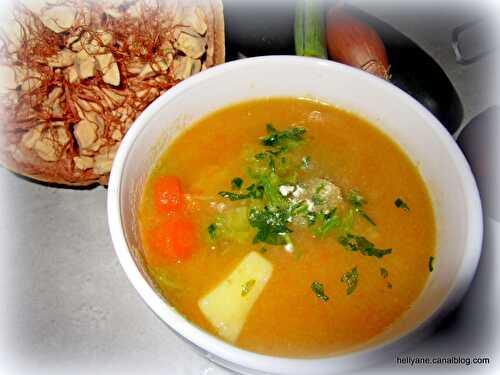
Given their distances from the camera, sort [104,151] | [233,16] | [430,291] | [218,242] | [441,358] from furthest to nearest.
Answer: [233,16] < [104,151] < [441,358] < [218,242] < [430,291]

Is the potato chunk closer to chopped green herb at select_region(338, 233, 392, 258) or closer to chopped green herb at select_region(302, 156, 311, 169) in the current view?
chopped green herb at select_region(338, 233, 392, 258)

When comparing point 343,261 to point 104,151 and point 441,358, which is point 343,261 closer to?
point 441,358

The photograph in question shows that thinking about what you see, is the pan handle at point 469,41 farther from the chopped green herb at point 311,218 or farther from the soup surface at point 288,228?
the chopped green herb at point 311,218

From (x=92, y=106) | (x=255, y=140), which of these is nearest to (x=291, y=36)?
(x=255, y=140)

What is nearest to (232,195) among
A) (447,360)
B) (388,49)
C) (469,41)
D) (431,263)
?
(431,263)

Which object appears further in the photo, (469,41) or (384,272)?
(469,41)

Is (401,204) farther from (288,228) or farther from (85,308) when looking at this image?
(85,308)

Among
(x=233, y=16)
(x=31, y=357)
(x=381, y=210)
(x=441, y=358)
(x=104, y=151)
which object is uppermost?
(x=233, y=16)

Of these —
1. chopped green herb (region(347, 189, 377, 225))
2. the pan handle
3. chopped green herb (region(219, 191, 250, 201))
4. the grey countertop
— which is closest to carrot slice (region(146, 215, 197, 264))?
chopped green herb (region(219, 191, 250, 201))
